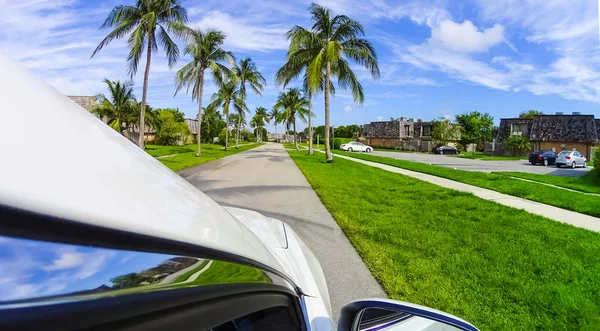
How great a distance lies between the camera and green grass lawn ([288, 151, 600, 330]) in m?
3.44

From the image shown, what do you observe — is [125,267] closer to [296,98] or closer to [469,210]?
[469,210]

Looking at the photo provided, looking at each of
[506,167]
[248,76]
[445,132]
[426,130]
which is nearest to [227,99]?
[248,76]

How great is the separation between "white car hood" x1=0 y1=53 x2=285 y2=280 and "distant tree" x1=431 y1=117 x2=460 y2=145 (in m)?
72.9

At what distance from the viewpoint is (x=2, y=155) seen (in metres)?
0.54

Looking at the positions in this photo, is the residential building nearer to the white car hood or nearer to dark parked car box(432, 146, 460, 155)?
dark parked car box(432, 146, 460, 155)

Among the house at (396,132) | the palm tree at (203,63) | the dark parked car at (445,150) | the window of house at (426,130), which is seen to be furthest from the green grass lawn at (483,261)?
the window of house at (426,130)

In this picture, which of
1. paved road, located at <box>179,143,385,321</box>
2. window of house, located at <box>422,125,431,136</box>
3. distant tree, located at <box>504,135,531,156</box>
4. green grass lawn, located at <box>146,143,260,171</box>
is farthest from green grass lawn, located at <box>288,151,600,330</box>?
window of house, located at <box>422,125,431,136</box>

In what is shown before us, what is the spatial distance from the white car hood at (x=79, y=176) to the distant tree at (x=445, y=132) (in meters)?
72.9

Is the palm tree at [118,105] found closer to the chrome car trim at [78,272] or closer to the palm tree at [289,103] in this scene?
the palm tree at [289,103]

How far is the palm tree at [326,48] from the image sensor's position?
21406 mm

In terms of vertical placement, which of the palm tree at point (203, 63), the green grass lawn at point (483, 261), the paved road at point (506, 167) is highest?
the palm tree at point (203, 63)

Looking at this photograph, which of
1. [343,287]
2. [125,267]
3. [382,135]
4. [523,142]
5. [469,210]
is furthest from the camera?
[382,135]

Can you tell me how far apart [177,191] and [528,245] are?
5950 millimetres

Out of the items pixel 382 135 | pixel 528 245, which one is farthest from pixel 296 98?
pixel 528 245
